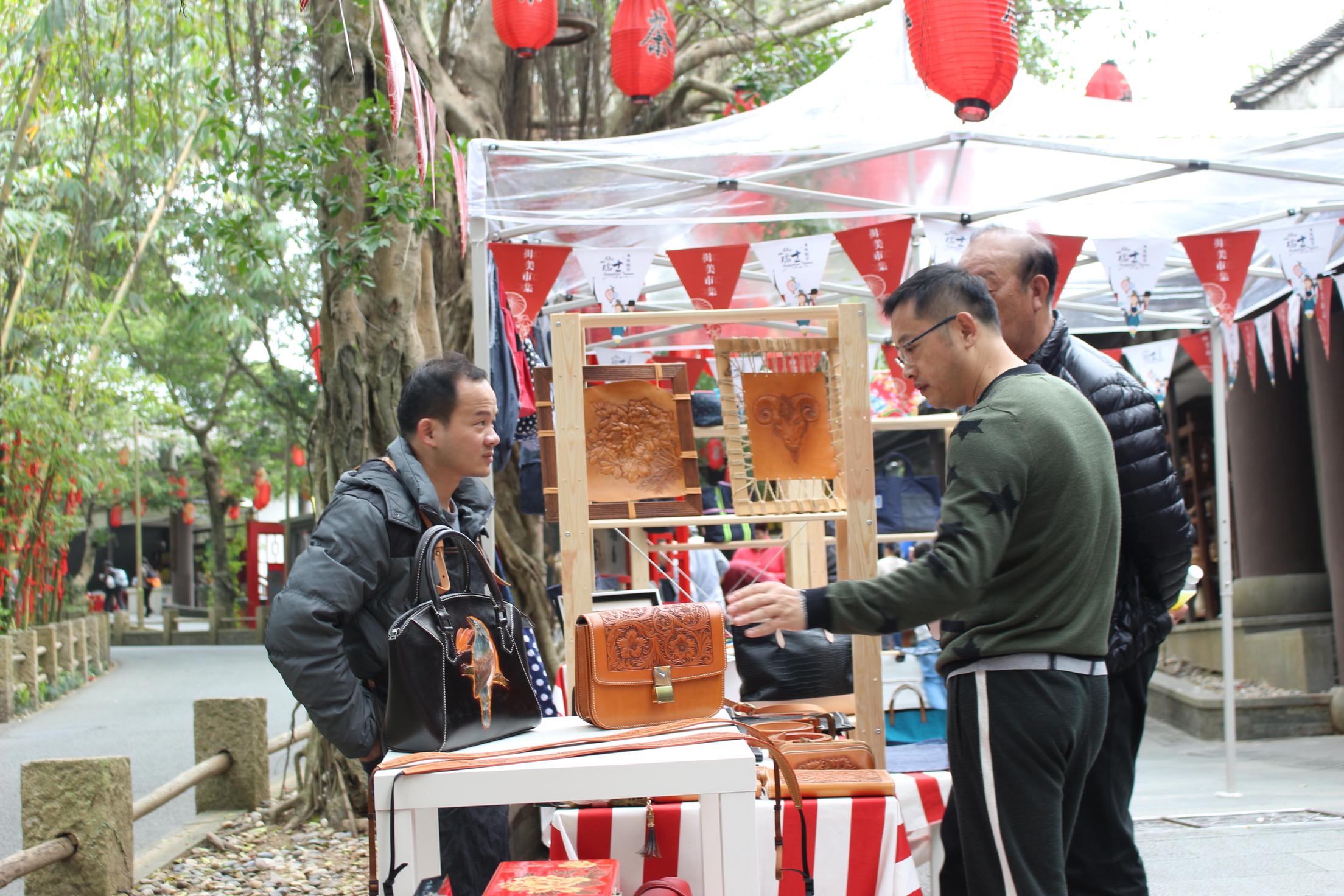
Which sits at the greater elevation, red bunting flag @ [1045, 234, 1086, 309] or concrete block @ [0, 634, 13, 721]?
red bunting flag @ [1045, 234, 1086, 309]

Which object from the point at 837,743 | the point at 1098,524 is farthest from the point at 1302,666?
the point at 1098,524

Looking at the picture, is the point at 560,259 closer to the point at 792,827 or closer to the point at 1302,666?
the point at 792,827

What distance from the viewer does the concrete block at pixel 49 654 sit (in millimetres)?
12016

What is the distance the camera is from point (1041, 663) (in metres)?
1.81

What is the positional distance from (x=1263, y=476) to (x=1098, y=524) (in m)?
7.98

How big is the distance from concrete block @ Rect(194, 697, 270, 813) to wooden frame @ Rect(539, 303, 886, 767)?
11.2ft

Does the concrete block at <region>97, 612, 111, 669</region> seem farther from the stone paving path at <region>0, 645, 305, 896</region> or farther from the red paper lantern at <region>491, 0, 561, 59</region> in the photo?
the red paper lantern at <region>491, 0, 561, 59</region>

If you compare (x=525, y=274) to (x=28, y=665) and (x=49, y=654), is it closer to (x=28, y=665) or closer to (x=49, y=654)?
(x=28, y=665)

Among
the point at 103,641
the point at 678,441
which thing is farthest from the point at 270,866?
the point at 103,641

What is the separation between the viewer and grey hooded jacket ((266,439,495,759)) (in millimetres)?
2092

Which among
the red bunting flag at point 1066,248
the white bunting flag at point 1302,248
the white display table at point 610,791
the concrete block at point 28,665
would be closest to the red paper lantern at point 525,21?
the red bunting flag at point 1066,248

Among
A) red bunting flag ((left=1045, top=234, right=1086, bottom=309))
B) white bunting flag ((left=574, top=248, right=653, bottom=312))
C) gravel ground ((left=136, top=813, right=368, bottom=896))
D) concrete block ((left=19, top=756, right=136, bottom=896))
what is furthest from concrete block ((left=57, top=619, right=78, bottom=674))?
red bunting flag ((left=1045, top=234, right=1086, bottom=309))

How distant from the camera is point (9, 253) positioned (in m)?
10.7

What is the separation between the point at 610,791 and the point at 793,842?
0.78 metres
